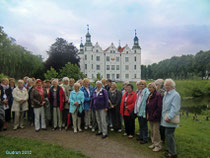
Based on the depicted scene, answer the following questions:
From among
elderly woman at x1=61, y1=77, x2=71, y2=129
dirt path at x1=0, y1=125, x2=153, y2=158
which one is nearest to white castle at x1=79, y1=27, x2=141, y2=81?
elderly woman at x1=61, y1=77, x2=71, y2=129

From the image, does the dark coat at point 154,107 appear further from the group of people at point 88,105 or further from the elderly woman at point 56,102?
the elderly woman at point 56,102

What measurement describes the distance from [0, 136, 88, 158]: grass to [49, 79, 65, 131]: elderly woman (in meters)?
1.41

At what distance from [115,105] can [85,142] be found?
6.17ft

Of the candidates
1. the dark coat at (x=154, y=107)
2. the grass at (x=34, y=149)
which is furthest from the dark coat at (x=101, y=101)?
the grass at (x=34, y=149)

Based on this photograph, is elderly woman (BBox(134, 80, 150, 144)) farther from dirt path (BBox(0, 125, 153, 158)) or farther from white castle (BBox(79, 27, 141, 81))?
white castle (BBox(79, 27, 141, 81))

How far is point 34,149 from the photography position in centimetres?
429

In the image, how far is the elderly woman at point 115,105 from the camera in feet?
20.2

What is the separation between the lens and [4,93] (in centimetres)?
621

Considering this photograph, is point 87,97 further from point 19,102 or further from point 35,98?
point 19,102

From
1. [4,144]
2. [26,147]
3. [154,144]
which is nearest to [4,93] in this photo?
[4,144]

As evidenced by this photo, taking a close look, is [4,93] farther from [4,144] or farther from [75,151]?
[75,151]

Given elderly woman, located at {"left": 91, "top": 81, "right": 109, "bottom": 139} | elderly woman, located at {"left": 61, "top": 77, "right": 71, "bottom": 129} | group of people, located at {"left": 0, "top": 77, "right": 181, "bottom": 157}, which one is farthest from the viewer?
elderly woman, located at {"left": 61, "top": 77, "right": 71, "bottom": 129}

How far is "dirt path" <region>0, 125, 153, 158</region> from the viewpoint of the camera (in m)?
4.28

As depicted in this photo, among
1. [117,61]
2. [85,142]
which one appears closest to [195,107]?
[85,142]
